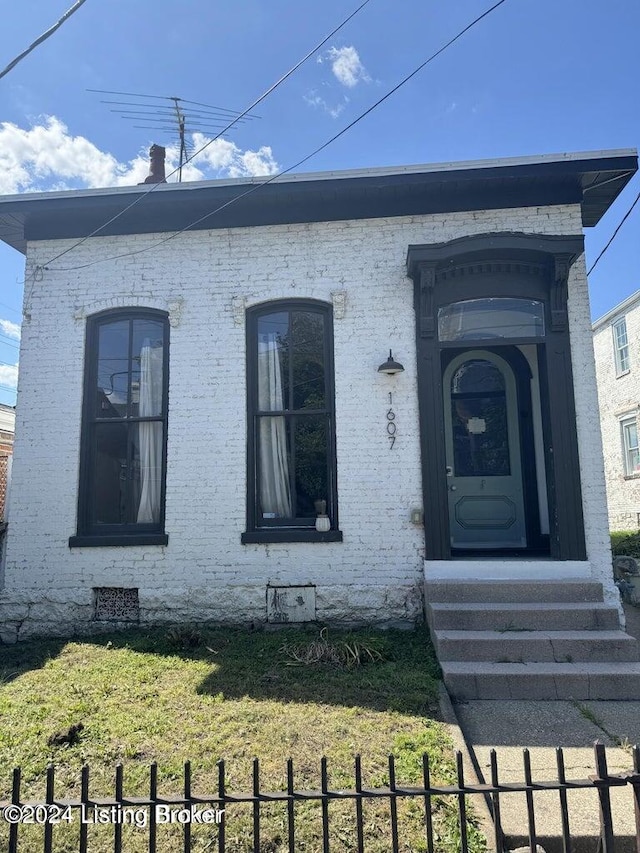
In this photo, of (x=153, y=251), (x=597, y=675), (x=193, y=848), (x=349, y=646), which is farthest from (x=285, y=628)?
(x=153, y=251)

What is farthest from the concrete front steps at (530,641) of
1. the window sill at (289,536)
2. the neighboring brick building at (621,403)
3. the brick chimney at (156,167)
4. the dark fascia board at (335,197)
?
the neighboring brick building at (621,403)

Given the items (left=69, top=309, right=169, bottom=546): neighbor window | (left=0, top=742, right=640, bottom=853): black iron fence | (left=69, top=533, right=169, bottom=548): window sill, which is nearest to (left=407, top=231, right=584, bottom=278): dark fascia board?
(left=69, top=309, right=169, bottom=546): neighbor window

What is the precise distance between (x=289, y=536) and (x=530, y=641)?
98.7 inches

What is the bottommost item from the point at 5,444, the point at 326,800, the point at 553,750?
the point at 553,750

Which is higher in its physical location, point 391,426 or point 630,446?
point 630,446

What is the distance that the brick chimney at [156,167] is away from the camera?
7337 mm

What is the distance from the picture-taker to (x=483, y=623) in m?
4.95

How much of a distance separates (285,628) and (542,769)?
10.2ft

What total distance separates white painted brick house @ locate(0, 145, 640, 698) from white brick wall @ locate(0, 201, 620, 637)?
0.02 m

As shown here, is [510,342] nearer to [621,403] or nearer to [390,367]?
[390,367]

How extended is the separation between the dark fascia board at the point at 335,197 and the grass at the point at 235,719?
4.60 metres

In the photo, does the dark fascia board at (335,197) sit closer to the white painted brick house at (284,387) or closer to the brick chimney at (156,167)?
the white painted brick house at (284,387)

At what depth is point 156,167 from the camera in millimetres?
7352

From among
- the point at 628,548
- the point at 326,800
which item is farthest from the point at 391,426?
the point at 628,548
